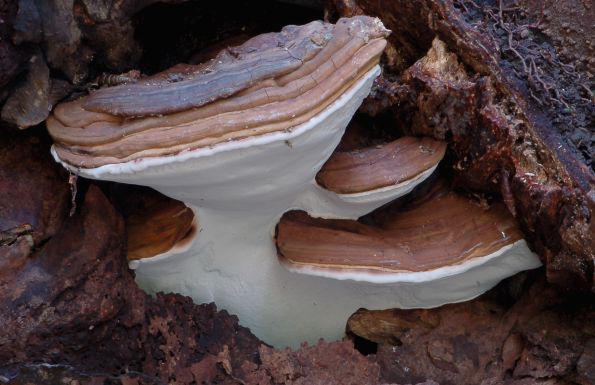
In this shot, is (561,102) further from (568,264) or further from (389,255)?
(389,255)

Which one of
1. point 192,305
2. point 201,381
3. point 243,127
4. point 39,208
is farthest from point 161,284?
point 243,127

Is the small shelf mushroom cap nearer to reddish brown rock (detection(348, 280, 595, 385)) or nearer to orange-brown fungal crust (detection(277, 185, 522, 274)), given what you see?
orange-brown fungal crust (detection(277, 185, 522, 274))

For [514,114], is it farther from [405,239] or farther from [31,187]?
[31,187]

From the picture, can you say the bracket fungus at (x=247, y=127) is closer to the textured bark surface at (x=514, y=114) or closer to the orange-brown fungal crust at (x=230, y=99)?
the orange-brown fungal crust at (x=230, y=99)

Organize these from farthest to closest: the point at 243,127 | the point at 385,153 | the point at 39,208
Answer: the point at 385,153 < the point at 39,208 < the point at 243,127

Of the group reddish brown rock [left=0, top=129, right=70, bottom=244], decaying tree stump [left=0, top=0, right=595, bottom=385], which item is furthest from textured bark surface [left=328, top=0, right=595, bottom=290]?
reddish brown rock [left=0, top=129, right=70, bottom=244]

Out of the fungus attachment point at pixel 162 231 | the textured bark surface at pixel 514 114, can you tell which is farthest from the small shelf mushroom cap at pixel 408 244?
the fungus attachment point at pixel 162 231
